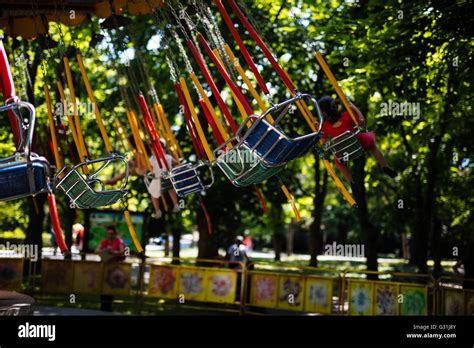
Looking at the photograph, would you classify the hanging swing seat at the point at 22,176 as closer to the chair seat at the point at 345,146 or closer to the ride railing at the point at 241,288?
the chair seat at the point at 345,146

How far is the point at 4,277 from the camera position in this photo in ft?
47.3

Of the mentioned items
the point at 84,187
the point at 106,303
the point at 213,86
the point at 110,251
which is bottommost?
the point at 106,303

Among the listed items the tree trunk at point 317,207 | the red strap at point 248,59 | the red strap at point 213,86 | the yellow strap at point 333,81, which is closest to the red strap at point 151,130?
the red strap at point 213,86

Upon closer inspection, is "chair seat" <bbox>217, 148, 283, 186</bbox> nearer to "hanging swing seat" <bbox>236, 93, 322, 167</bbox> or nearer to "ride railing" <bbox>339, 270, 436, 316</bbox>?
"hanging swing seat" <bbox>236, 93, 322, 167</bbox>

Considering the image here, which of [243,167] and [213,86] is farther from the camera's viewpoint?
[213,86]

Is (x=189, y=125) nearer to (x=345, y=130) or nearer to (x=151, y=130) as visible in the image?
(x=151, y=130)

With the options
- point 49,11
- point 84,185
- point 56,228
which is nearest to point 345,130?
point 84,185

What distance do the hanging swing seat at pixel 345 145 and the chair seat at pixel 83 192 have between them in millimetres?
2656

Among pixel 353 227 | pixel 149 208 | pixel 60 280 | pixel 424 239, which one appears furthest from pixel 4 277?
pixel 353 227

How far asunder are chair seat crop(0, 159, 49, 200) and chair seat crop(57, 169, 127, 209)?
169 cm

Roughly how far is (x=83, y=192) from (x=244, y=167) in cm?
206

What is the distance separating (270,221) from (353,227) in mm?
22747

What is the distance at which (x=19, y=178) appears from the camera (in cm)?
561

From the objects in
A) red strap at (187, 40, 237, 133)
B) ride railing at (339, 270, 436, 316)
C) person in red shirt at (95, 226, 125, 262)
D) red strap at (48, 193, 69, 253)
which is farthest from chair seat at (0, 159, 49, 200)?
person in red shirt at (95, 226, 125, 262)
